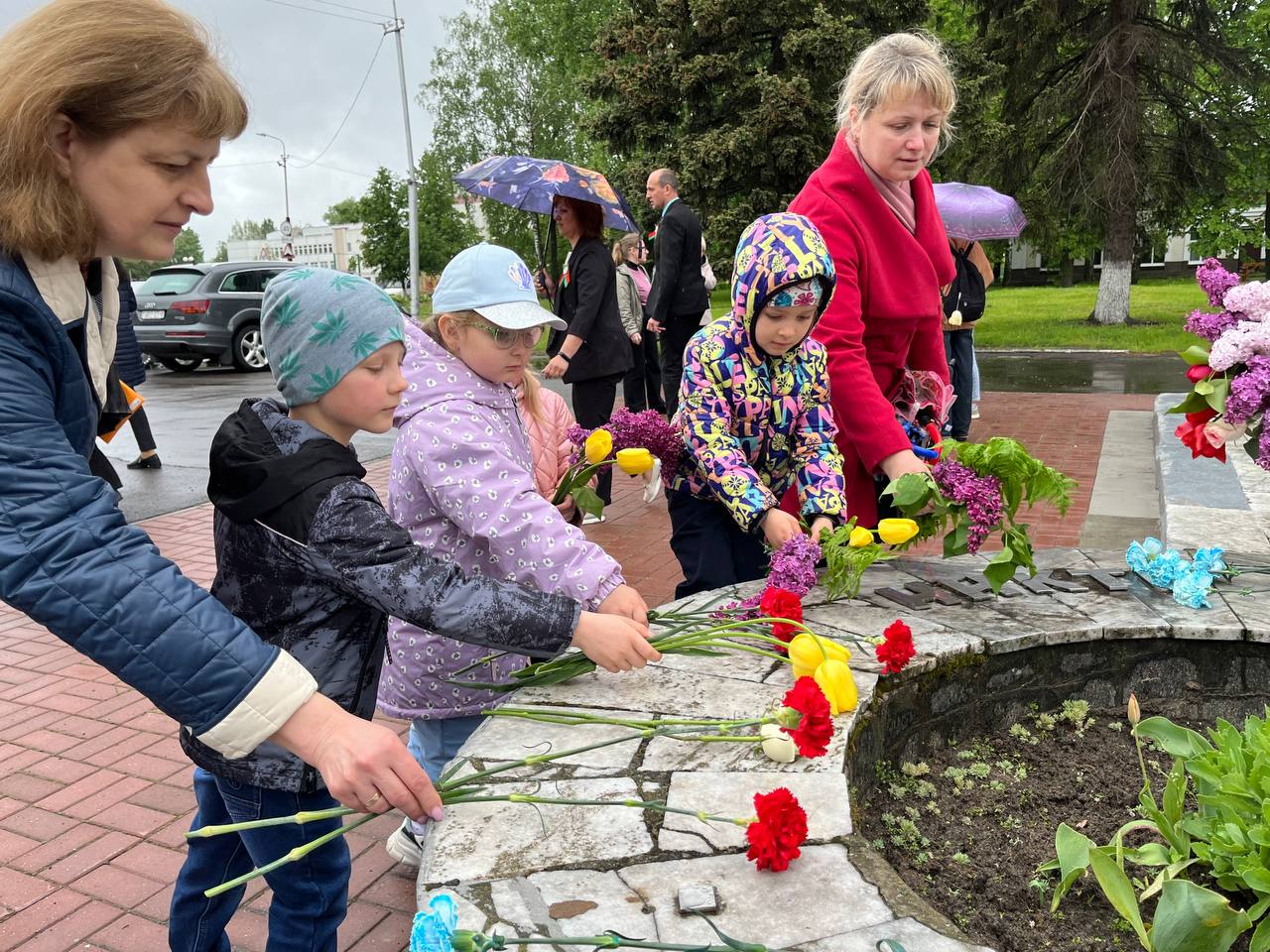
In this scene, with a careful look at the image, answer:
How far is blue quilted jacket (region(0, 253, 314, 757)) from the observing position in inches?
46.8

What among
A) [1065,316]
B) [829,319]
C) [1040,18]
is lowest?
[1065,316]

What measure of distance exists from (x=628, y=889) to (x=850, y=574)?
3.86 feet

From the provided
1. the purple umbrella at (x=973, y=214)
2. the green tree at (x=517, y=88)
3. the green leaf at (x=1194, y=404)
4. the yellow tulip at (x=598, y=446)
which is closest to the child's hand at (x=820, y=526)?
the yellow tulip at (x=598, y=446)

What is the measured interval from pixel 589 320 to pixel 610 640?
439 centimetres

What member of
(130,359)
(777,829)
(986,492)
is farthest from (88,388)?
(130,359)

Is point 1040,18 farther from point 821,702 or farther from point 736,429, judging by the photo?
point 821,702

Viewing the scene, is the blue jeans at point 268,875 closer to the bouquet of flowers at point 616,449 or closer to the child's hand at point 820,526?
the bouquet of flowers at point 616,449

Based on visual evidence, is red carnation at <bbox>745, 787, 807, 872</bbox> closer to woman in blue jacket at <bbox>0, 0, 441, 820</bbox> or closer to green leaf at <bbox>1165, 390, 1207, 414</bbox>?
woman in blue jacket at <bbox>0, 0, 441, 820</bbox>

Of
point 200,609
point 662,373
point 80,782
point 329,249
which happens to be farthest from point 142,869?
point 329,249

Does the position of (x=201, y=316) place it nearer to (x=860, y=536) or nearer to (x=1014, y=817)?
(x=860, y=536)

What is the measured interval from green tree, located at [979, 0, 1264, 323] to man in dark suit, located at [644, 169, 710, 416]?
13656mm

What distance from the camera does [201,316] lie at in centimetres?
1588

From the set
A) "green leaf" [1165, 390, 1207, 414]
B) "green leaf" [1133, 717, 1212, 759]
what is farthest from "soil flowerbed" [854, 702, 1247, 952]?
"green leaf" [1165, 390, 1207, 414]

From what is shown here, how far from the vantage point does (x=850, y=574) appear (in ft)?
8.00
